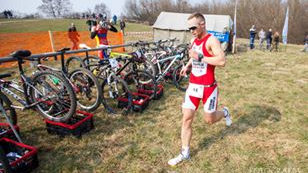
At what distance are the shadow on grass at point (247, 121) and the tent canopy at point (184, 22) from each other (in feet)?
35.5

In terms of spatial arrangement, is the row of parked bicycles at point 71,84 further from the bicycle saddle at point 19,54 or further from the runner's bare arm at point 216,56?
the runner's bare arm at point 216,56

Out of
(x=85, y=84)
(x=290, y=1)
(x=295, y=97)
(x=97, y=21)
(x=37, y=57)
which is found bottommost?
(x=295, y=97)

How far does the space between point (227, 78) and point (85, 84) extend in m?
5.44

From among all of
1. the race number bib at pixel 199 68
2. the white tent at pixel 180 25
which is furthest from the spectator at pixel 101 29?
the white tent at pixel 180 25

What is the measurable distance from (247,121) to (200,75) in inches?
83.9

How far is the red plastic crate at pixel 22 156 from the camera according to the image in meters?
2.43

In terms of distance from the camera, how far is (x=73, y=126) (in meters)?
3.25

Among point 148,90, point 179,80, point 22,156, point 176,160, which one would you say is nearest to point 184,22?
point 179,80

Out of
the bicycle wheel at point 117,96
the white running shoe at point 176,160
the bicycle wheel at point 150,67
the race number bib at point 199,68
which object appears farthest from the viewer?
the bicycle wheel at point 150,67

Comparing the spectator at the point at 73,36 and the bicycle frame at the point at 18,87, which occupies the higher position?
the spectator at the point at 73,36

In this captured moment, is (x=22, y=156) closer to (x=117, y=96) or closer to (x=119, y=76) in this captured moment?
(x=117, y=96)

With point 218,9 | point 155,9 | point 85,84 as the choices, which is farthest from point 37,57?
point 155,9

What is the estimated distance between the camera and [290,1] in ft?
102

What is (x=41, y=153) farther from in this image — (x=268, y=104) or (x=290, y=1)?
(x=290, y=1)
